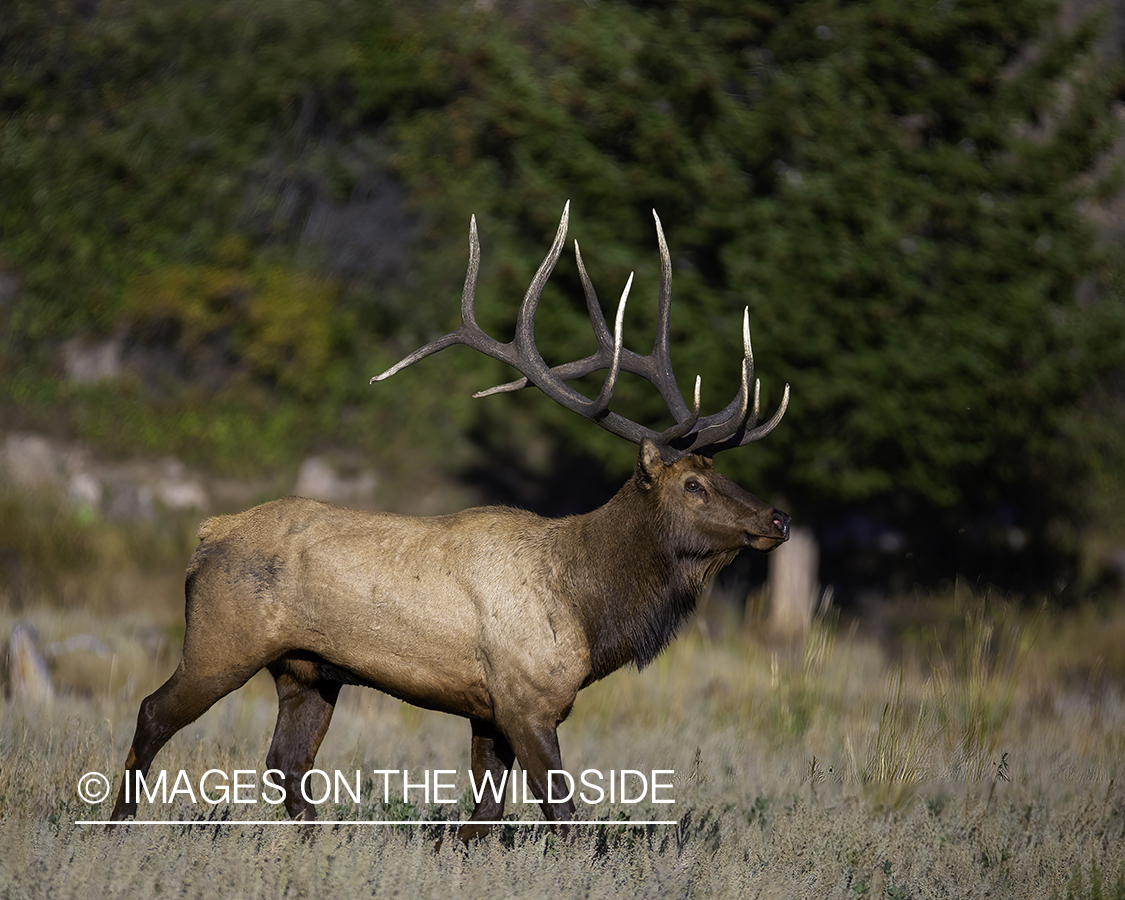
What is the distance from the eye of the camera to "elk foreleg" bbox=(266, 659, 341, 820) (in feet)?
18.5

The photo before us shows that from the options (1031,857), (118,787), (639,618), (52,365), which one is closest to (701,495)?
(639,618)

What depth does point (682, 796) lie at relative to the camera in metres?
6.42

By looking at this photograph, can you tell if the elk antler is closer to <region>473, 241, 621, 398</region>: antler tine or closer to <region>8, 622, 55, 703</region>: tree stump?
<region>473, 241, 621, 398</region>: antler tine

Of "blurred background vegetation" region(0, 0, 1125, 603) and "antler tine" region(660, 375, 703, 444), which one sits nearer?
"antler tine" region(660, 375, 703, 444)

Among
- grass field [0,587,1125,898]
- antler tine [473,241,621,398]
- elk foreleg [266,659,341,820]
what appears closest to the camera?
grass field [0,587,1125,898]

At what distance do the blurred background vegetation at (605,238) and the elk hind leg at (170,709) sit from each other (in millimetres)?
6764

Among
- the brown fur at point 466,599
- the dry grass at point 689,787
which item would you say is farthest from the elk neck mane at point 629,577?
the dry grass at point 689,787

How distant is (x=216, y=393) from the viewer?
749 inches

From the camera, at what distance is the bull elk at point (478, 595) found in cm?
503

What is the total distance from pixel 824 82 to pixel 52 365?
41.8 feet

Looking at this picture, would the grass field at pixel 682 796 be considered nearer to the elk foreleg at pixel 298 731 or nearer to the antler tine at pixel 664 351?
the elk foreleg at pixel 298 731

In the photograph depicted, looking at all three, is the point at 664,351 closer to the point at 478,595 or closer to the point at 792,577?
the point at 478,595

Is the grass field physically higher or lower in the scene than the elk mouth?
lower

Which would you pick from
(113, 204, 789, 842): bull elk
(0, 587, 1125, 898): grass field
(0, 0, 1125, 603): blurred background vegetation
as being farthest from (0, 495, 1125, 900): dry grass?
(0, 0, 1125, 603): blurred background vegetation
